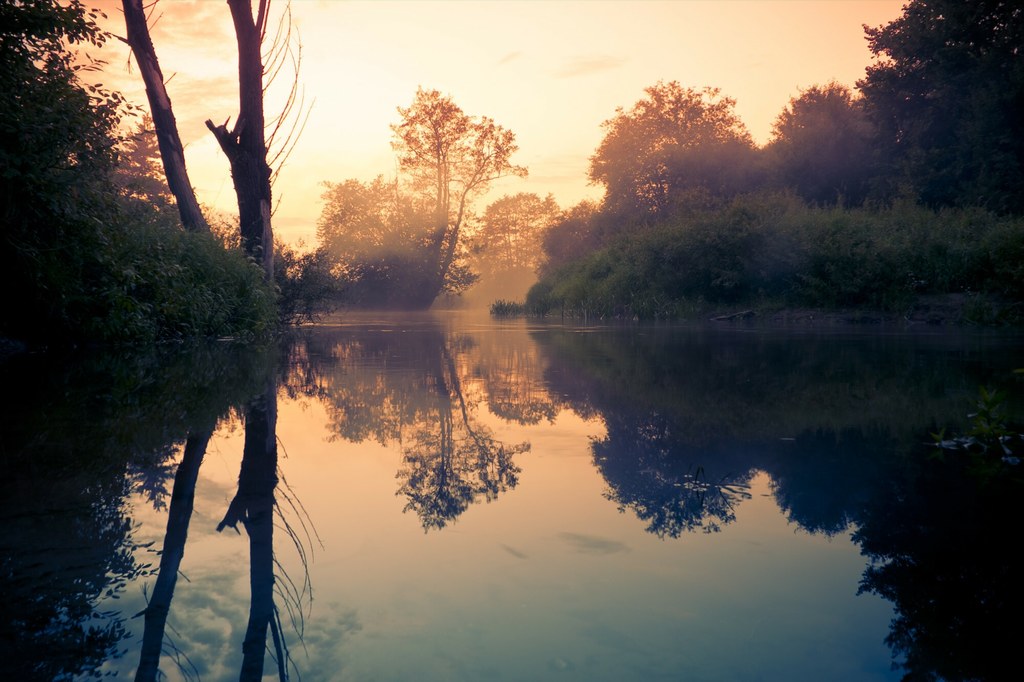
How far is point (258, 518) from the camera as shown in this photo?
3.00 metres

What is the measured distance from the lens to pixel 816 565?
2541 millimetres

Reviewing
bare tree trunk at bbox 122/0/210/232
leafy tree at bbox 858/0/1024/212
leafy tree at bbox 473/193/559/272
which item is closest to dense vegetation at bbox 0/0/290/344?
bare tree trunk at bbox 122/0/210/232

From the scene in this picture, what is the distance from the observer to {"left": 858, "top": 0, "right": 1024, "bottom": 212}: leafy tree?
29453mm

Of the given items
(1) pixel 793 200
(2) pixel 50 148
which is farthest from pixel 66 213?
(1) pixel 793 200

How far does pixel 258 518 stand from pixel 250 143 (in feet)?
54.5

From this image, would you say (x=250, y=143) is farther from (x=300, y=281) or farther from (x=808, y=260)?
(x=808, y=260)

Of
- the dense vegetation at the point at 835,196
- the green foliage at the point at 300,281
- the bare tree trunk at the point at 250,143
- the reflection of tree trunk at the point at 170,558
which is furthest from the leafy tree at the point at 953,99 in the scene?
the reflection of tree trunk at the point at 170,558

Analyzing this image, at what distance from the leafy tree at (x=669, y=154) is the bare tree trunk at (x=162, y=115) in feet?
86.4

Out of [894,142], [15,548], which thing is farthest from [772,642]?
[894,142]

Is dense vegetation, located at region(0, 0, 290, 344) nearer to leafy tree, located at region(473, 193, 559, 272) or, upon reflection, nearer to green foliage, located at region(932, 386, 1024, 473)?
green foliage, located at region(932, 386, 1024, 473)

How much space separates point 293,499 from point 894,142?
41.7 meters

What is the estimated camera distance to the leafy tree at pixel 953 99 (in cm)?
2945

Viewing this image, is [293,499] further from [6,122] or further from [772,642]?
[6,122]

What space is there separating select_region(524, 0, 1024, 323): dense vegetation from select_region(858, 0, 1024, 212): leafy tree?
70 millimetres
